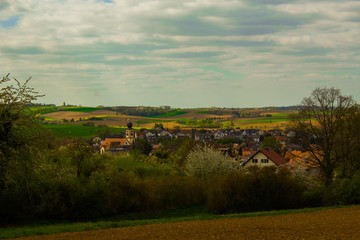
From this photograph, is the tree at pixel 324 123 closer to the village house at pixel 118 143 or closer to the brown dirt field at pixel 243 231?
the brown dirt field at pixel 243 231

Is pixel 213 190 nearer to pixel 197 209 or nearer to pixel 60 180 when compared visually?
pixel 197 209

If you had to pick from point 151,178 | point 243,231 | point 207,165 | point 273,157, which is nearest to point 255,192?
point 151,178

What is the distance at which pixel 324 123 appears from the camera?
42.6 meters

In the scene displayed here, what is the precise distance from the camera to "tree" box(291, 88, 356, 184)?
42.2 meters

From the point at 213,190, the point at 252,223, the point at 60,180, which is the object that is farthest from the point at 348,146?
the point at 60,180

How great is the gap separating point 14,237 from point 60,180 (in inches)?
395

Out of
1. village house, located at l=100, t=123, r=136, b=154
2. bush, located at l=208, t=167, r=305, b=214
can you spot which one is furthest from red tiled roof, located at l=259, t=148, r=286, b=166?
village house, located at l=100, t=123, r=136, b=154

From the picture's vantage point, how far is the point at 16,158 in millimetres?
26625

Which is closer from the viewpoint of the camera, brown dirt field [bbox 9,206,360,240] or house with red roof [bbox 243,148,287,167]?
brown dirt field [bbox 9,206,360,240]

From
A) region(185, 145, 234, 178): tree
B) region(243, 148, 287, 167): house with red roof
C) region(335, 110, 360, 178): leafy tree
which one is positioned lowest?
region(243, 148, 287, 167): house with red roof

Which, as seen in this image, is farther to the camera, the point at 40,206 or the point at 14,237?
the point at 40,206

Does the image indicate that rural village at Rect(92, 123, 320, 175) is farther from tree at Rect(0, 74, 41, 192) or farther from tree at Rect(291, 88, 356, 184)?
tree at Rect(0, 74, 41, 192)

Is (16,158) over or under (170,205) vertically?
over

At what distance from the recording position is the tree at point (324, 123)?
42.2 metres
